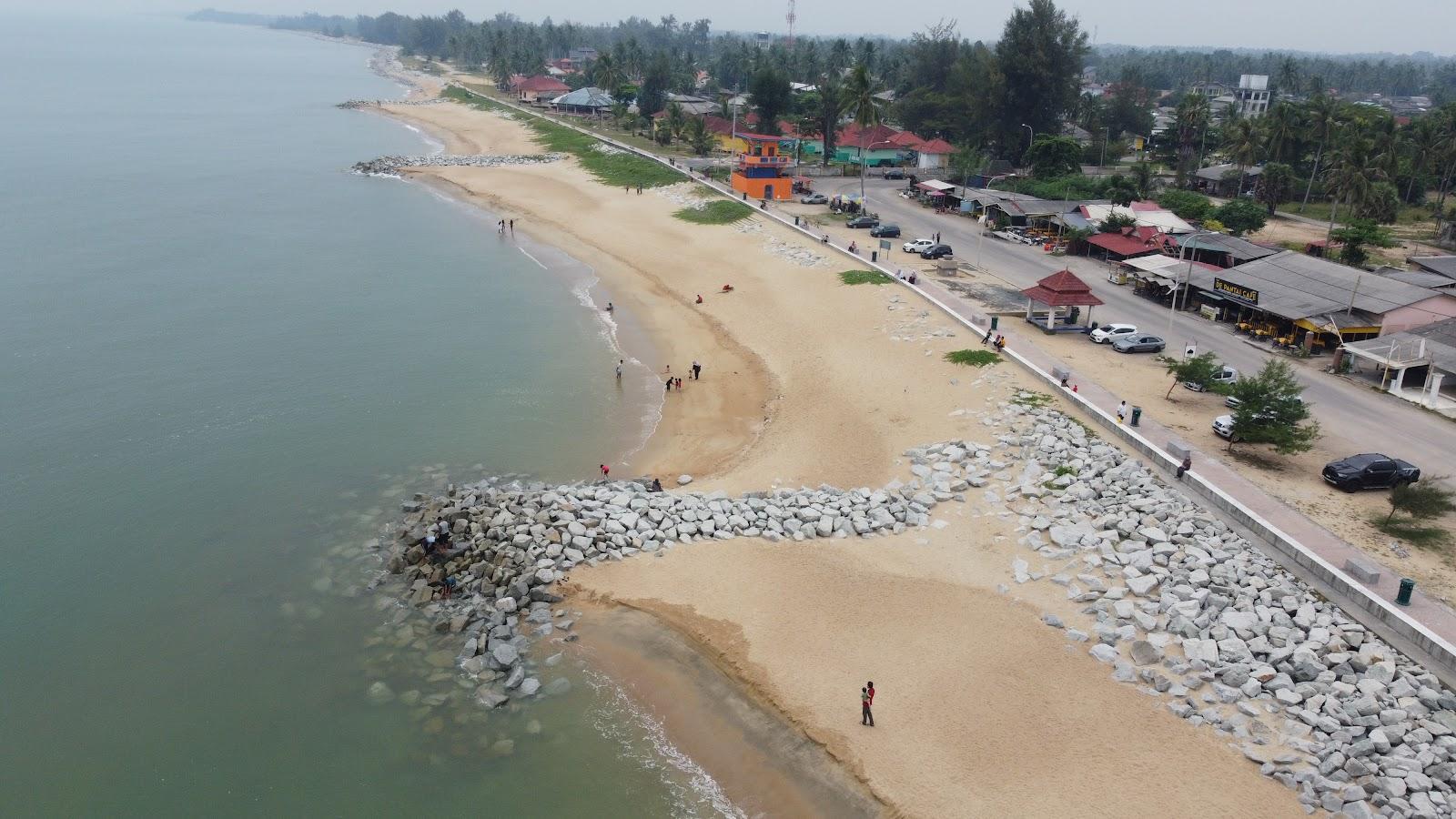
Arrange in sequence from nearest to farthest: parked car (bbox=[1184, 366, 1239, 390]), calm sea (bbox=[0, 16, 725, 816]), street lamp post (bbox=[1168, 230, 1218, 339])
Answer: calm sea (bbox=[0, 16, 725, 816]) < parked car (bbox=[1184, 366, 1239, 390]) < street lamp post (bbox=[1168, 230, 1218, 339])

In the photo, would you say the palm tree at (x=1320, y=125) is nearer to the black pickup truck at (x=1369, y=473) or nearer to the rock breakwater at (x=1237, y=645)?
the black pickup truck at (x=1369, y=473)

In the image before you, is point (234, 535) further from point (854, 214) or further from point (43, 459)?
point (854, 214)

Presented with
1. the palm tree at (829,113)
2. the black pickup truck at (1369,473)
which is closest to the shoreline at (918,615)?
the black pickup truck at (1369,473)

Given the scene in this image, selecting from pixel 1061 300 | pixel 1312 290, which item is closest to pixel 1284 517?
pixel 1061 300

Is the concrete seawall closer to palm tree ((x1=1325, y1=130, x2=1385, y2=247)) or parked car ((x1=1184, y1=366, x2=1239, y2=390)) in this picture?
parked car ((x1=1184, y1=366, x2=1239, y2=390))

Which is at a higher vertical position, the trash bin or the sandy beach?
the trash bin

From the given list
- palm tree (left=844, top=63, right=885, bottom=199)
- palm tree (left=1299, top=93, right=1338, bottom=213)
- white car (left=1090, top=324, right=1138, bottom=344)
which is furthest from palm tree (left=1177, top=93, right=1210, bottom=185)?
white car (left=1090, top=324, right=1138, bottom=344)
